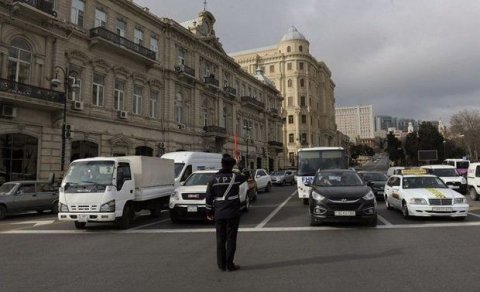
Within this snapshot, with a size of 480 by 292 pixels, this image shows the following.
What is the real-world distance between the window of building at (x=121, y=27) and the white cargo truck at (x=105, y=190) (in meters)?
22.6

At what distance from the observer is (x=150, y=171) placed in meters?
14.3

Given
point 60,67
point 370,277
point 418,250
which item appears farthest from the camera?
point 60,67

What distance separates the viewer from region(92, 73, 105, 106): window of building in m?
30.4

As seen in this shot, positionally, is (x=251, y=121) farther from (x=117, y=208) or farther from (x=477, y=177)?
(x=117, y=208)

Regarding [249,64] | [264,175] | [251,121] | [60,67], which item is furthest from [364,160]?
[60,67]

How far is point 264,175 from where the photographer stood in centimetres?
3111

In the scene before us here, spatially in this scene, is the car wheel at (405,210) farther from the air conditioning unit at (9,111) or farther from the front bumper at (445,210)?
the air conditioning unit at (9,111)

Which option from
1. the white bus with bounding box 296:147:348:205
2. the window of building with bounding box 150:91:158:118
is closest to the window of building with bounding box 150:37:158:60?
the window of building with bounding box 150:91:158:118

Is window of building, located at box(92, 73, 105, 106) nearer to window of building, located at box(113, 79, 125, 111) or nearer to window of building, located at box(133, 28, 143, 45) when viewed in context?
window of building, located at box(113, 79, 125, 111)

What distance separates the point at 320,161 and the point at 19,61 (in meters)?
19.2

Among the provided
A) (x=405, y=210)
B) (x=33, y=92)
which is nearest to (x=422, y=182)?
(x=405, y=210)

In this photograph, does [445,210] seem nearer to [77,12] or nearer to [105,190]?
[105,190]

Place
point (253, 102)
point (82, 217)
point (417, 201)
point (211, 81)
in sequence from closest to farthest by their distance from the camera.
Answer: point (82, 217) < point (417, 201) < point (211, 81) < point (253, 102)

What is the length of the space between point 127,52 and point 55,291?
2897 centimetres
